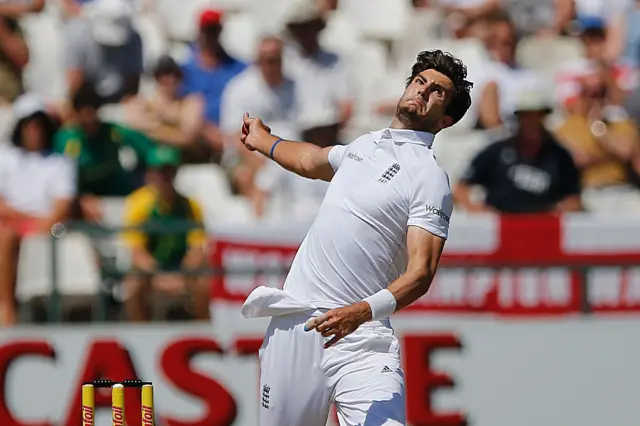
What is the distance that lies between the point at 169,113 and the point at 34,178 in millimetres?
1449

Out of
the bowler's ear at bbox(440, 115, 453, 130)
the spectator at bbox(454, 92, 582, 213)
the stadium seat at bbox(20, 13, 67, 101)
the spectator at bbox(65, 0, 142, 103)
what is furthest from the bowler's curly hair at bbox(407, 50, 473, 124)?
the stadium seat at bbox(20, 13, 67, 101)

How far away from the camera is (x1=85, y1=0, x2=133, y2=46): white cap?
10.7 meters

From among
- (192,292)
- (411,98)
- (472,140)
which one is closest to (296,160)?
(411,98)

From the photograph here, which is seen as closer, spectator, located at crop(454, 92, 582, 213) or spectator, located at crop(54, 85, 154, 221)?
spectator, located at crop(454, 92, 582, 213)

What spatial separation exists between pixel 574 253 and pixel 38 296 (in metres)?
3.63

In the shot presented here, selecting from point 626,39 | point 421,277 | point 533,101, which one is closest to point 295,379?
point 421,277

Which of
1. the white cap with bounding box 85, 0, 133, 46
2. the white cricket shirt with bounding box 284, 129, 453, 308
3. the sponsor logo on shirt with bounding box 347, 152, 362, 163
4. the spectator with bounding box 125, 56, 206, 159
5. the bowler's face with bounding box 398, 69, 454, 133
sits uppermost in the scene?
the white cap with bounding box 85, 0, 133, 46

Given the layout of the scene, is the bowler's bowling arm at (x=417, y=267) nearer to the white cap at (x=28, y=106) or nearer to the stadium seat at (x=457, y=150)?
the stadium seat at (x=457, y=150)

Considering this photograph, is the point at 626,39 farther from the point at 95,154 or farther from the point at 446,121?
the point at 446,121

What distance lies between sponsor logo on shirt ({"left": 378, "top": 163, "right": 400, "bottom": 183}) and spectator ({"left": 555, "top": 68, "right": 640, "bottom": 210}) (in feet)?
16.6

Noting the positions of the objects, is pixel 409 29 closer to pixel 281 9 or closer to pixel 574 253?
pixel 281 9

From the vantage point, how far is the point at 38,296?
8.78 metres

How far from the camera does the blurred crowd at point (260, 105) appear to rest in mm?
9414

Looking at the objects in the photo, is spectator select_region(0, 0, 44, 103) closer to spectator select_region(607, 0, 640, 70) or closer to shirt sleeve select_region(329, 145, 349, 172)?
spectator select_region(607, 0, 640, 70)
